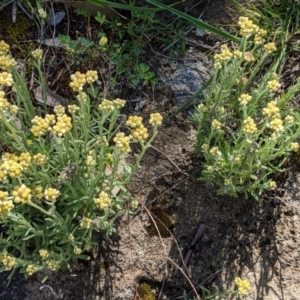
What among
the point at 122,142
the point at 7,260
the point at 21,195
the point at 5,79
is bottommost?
the point at 7,260

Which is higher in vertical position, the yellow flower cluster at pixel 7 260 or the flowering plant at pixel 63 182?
the flowering plant at pixel 63 182

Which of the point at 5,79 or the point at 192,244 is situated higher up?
the point at 5,79

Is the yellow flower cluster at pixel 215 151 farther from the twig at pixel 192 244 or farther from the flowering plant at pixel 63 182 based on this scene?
the twig at pixel 192 244

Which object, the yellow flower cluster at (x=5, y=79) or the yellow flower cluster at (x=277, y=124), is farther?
the yellow flower cluster at (x=277, y=124)

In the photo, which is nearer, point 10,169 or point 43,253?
point 10,169

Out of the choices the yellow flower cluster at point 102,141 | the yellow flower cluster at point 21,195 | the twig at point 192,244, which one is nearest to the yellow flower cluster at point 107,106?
the yellow flower cluster at point 102,141

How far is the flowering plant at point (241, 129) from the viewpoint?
6.36ft

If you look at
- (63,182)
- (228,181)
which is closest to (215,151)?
(228,181)

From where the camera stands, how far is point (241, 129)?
76.9 inches

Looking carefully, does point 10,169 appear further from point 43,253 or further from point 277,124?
point 277,124

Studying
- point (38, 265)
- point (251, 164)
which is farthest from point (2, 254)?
point (251, 164)

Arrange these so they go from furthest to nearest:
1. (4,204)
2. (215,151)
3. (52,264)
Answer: (215,151)
(52,264)
(4,204)

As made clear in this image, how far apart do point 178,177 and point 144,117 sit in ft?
1.11

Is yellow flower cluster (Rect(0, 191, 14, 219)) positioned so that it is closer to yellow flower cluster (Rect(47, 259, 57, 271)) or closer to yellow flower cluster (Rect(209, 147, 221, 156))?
yellow flower cluster (Rect(47, 259, 57, 271))
